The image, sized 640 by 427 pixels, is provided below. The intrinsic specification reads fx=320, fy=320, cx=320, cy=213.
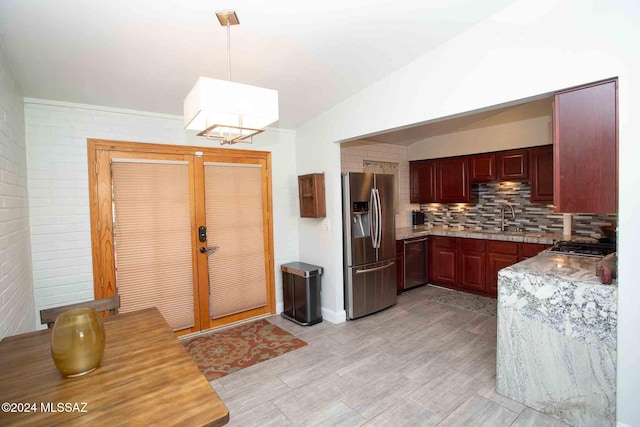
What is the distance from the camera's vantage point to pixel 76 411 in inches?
41.8

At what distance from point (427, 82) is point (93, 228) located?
331 centimetres

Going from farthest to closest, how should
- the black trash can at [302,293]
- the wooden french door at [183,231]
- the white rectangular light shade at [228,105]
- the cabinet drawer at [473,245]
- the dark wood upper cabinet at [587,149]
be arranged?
the cabinet drawer at [473,245], the black trash can at [302,293], the wooden french door at [183,231], the dark wood upper cabinet at [587,149], the white rectangular light shade at [228,105]

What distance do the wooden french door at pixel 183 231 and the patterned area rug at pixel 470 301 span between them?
95.0 inches

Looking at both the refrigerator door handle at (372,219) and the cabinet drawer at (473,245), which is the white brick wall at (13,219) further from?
the cabinet drawer at (473,245)

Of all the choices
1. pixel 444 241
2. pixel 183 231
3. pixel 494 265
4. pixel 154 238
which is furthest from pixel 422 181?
pixel 154 238

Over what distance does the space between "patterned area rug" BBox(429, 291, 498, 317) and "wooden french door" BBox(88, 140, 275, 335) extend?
2412 millimetres

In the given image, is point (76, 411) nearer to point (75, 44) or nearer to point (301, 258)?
point (75, 44)

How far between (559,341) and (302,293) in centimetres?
250

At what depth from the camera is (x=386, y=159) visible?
5453 mm

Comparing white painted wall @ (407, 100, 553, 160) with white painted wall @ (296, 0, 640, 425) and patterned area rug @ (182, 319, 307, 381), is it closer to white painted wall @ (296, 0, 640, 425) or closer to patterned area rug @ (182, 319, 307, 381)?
white painted wall @ (296, 0, 640, 425)

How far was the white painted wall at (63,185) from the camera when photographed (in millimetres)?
2775

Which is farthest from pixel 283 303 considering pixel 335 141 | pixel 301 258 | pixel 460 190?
pixel 460 190

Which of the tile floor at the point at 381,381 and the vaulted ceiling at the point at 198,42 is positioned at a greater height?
the vaulted ceiling at the point at 198,42

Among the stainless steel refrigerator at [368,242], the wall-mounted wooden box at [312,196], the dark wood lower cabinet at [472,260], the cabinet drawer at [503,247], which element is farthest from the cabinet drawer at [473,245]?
the wall-mounted wooden box at [312,196]
